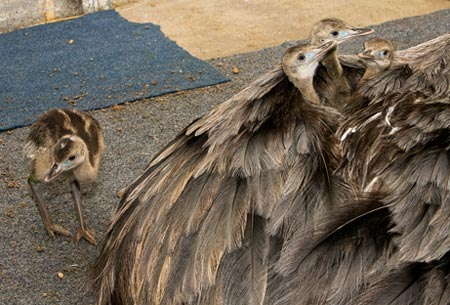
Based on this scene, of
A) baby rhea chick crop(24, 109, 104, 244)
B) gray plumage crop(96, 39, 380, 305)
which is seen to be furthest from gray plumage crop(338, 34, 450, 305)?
baby rhea chick crop(24, 109, 104, 244)

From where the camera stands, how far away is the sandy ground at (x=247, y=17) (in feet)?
15.3

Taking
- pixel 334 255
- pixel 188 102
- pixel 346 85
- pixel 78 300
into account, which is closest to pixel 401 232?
pixel 334 255

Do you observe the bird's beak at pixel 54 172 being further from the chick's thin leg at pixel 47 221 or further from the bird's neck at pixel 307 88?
the bird's neck at pixel 307 88

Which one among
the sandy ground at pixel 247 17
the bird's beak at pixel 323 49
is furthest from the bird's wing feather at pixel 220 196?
the sandy ground at pixel 247 17

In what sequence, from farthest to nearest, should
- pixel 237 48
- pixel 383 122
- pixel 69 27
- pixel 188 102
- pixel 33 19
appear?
pixel 33 19 < pixel 69 27 < pixel 237 48 < pixel 188 102 < pixel 383 122

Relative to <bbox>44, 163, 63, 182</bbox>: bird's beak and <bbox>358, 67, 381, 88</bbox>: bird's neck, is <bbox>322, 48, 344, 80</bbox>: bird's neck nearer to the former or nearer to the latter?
<bbox>358, 67, 381, 88</bbox>: bird's neck

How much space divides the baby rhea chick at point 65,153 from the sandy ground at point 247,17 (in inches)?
61.6

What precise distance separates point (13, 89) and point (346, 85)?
8.42ft

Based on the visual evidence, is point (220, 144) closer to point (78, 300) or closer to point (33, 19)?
point (78, 300)

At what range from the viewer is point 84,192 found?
10.3ft

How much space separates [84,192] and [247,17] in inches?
88.7

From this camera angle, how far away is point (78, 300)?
2.51 meters

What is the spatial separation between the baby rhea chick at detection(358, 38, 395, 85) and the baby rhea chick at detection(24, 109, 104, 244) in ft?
3.67

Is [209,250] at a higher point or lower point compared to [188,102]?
higher
